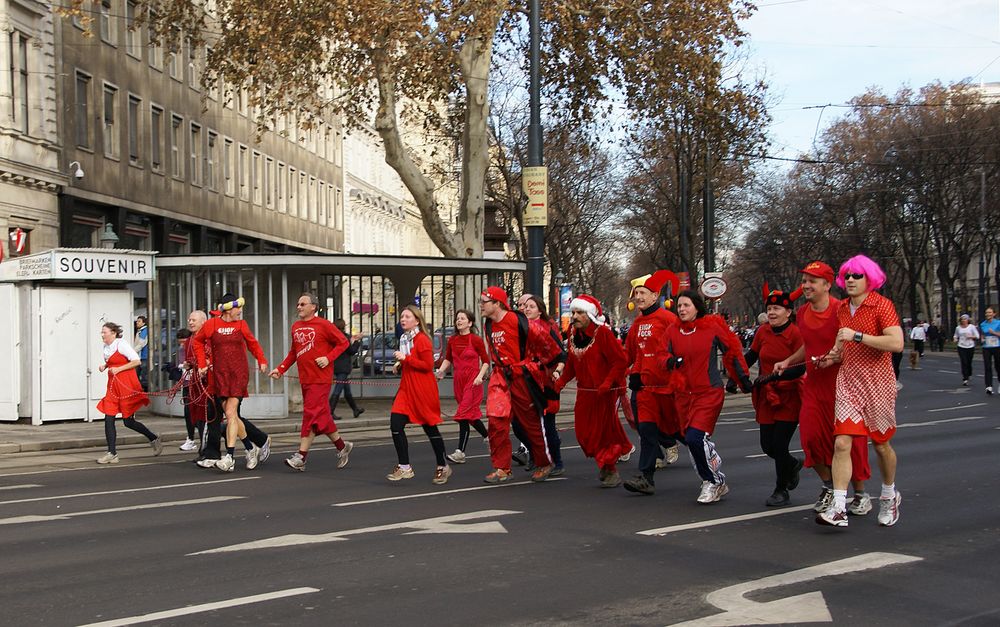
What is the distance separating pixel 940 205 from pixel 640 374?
2022 inches

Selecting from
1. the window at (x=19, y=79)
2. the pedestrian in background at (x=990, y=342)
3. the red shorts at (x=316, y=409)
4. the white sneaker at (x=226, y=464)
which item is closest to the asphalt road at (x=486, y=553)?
the white sneaker at (x=226, y=464)

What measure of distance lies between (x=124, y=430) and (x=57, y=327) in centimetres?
264

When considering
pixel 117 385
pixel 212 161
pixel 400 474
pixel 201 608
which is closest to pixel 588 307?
pixel 400 474

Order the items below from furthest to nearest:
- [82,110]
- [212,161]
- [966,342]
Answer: [212,161], [82,110], [966,342]

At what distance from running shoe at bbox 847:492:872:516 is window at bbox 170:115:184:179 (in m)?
35.1

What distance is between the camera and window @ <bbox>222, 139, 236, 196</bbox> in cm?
4791

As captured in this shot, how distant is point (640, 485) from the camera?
36.3 feet

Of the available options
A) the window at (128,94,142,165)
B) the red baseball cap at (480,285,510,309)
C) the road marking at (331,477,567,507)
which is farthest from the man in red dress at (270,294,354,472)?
the window at (128,94,142,165)

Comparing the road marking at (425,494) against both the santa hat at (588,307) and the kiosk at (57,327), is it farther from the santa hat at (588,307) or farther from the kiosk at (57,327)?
the kiosk at (57,327)

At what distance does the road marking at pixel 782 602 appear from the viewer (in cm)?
628

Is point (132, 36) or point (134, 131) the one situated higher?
point (132, 36)

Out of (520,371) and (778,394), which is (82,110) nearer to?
(520,371)

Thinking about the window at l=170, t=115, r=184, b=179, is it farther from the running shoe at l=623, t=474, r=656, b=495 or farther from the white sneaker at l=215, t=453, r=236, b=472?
the running shoe at l=623, t=474, r=656, b=495

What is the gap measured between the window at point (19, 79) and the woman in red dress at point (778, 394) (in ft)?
80.0
